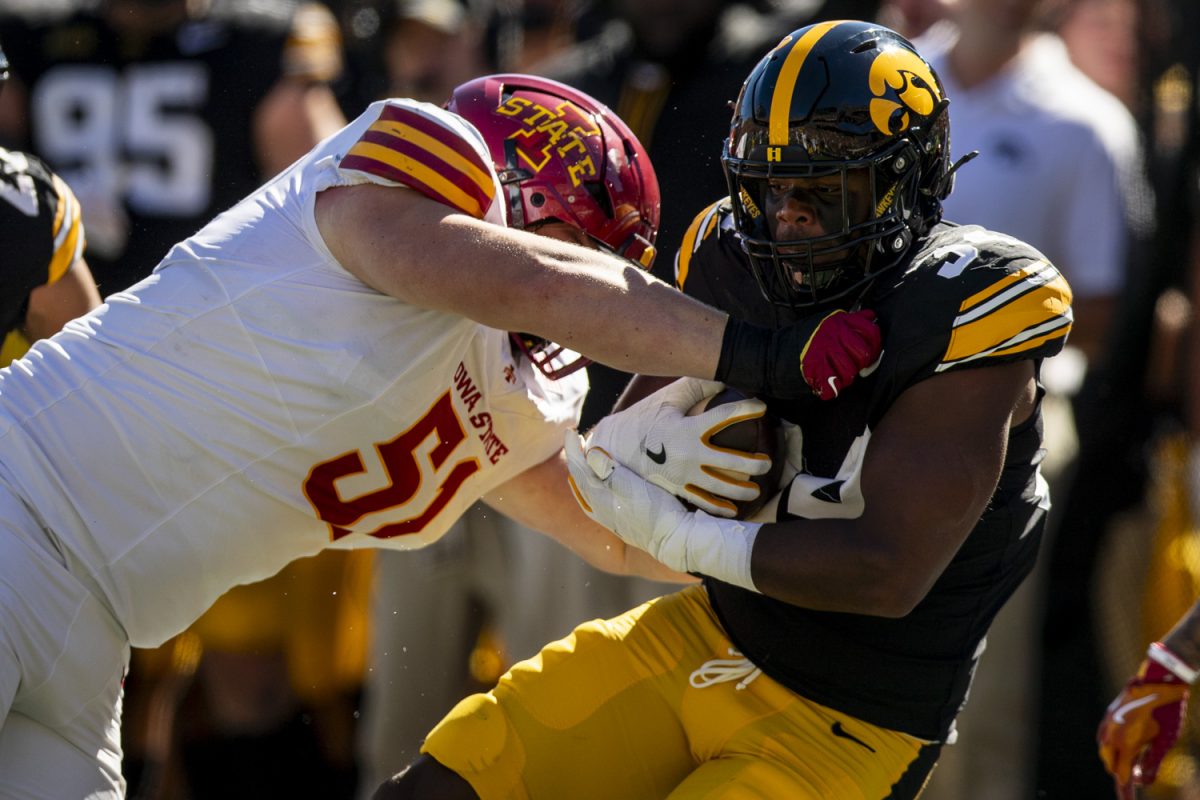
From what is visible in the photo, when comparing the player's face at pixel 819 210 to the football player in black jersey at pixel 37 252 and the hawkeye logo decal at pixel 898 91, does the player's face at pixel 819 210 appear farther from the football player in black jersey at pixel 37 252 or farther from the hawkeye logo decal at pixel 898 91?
the football player in black jersey at pixel 37 252

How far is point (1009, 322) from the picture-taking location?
2.88 m

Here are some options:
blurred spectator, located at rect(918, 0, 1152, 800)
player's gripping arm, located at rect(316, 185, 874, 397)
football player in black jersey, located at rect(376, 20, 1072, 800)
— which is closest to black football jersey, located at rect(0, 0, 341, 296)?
blurred spectator, located at rect(918, 0, 1152, 800)

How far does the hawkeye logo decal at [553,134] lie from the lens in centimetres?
341

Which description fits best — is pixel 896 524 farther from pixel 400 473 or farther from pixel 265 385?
pixel 265 385

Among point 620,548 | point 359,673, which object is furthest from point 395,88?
point 620,548

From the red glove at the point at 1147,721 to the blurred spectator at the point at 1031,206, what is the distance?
1.39 m

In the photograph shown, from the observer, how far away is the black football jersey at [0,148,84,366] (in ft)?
12.7

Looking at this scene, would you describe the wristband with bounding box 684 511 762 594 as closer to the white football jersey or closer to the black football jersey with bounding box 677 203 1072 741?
the black football jersey with bounding box 677 203 1072 741

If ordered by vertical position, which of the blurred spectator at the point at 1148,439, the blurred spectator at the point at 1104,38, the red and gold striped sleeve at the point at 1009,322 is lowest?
the blurred spectator at the point at 1148,439

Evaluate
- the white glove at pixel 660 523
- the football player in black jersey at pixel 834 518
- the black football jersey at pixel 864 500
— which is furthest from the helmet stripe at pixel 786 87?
the white glove at pixel 660 523

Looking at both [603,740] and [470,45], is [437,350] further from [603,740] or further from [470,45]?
[470,45]

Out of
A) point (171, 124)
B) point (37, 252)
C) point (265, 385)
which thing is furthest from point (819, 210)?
point (171, 124)

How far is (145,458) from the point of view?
10.4 feet

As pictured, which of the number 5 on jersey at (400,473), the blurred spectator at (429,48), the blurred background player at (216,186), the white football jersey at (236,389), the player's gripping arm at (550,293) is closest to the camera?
the player's gripping arm at (550,293)
